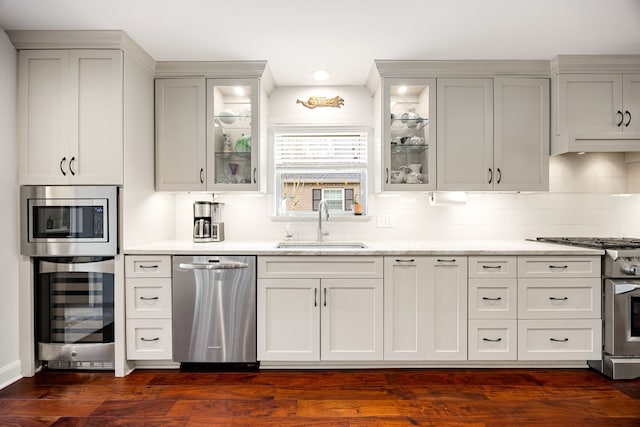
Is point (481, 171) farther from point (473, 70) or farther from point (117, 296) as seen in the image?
point (117, 296)

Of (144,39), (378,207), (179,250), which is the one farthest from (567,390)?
(144,39)

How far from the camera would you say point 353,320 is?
2.71 meters

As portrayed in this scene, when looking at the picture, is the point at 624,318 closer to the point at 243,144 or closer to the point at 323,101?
the point at 323,101

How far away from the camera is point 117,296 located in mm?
2660

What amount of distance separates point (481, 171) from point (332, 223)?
131 centimetres

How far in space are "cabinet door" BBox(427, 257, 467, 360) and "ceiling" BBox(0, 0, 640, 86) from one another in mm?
1584

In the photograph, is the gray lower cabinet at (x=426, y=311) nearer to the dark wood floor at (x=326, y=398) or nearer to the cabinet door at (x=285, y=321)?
the dark wood floor at (x=326, y=398)

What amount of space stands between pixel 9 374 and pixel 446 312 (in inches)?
118

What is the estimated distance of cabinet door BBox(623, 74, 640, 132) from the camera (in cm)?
294

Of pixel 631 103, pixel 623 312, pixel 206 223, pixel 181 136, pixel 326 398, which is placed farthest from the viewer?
pixel 206 223

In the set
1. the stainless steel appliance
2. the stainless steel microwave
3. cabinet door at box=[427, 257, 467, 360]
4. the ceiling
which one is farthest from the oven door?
the stainless steel microwave

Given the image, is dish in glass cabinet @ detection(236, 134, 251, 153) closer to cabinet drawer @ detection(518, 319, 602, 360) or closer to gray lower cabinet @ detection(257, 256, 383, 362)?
gray lower cabinet @ detection(257, 256, 383, 362)

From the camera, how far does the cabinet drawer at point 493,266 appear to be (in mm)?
2705

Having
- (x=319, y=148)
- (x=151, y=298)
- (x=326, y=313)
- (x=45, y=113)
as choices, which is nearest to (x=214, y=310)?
(x=151, y=298)
